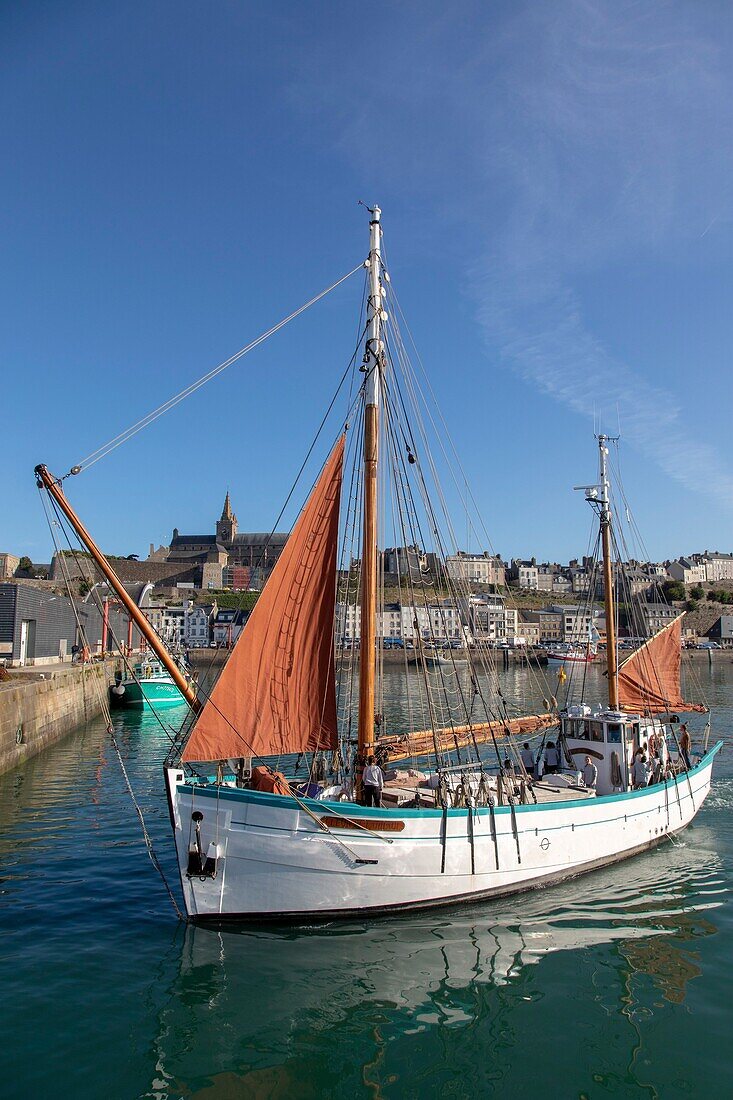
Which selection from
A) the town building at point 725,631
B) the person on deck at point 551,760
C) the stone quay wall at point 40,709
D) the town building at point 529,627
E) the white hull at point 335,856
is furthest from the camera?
the town building at point 529,627

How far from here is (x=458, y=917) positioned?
1520cm

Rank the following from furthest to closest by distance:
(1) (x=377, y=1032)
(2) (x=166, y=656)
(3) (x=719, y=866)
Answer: (3) (x=719, y=866) → (2) (x=166, y=656) → (1) (x=377, y=1032)

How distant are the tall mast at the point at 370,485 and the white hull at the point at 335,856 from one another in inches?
86.5

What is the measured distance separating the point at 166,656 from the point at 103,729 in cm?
3419

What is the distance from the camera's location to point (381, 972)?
12750mm

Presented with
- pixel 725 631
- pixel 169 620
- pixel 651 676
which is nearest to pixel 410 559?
pixel 651 676

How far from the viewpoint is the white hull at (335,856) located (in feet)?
45.7

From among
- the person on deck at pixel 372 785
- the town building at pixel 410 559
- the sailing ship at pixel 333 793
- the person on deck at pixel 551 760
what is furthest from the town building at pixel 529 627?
the person on deck at pixel 372 785

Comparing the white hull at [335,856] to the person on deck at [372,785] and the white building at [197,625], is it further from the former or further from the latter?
the white building at [197,625]

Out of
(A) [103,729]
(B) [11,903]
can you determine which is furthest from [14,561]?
(B) [11,903]

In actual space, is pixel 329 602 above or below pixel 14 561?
below

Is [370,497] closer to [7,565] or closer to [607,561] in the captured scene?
[607,561]

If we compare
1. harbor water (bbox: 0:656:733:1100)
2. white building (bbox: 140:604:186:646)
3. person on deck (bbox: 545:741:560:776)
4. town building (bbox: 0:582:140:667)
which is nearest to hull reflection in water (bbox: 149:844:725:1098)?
harbor water (bbox: 0:656:733:1100)

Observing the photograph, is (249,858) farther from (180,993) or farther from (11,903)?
(11,903)
